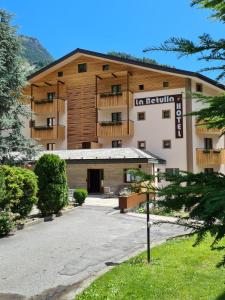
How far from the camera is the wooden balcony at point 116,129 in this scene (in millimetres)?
37906

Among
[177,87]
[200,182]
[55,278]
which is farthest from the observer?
[177,87]

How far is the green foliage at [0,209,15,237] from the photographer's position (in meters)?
17.0

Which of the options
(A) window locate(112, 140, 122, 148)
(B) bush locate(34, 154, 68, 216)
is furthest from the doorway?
(B) bush locate(34, 154, 68, 216)

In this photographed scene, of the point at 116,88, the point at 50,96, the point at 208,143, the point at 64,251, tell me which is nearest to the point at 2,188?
the point at 64,251

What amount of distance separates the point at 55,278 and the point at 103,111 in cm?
2992

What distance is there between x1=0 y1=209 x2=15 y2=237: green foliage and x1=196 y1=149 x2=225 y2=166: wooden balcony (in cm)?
2227

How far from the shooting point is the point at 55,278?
434 inches

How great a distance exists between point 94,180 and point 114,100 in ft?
26.0

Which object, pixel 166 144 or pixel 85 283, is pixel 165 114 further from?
pixel 85 283

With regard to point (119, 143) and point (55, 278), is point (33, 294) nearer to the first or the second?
point (55, 278)

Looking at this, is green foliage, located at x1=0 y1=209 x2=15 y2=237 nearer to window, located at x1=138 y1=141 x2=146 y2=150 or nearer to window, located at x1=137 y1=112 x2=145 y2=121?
window, located at x1=138 y1=141 x2=146 y2=150

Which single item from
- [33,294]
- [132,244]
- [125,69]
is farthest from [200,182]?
[125,69]

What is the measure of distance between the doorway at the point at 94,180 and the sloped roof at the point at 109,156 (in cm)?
151

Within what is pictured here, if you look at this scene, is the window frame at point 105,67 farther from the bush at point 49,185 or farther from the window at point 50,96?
the bush at point 49,185
